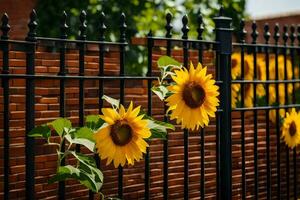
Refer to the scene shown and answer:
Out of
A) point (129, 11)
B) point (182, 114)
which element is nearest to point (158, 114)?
point (182, 114)

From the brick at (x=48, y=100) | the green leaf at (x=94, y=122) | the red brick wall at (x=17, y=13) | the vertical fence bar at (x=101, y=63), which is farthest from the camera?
the red brick wall at (x=17, y=13)

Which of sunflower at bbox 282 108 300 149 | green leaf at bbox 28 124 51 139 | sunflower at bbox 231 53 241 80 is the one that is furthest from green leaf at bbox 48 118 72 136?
sunflower at bbox 231 53 241 80

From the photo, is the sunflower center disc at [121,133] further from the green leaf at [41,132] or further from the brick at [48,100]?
the brick at [48,100]

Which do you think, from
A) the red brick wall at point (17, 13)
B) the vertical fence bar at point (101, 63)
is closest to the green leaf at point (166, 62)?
the vertical fence bar at point (101, 63)

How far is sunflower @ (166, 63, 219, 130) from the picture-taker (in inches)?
123

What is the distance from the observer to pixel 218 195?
407cm

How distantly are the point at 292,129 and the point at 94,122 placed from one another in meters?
2.17

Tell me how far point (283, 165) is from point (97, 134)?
336 cm

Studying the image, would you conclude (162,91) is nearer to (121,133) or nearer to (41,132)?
(121,133)

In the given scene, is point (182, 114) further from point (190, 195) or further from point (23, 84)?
point (190, 195)

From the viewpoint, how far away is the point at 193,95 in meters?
3.13

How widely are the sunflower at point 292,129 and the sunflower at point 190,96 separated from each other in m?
1.62

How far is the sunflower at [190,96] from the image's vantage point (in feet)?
10.2

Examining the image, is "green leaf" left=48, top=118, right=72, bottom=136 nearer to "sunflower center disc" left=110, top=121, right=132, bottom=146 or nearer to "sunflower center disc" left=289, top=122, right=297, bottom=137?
"sunflower center disc" left=110, top=121, right=132, bottom=146
